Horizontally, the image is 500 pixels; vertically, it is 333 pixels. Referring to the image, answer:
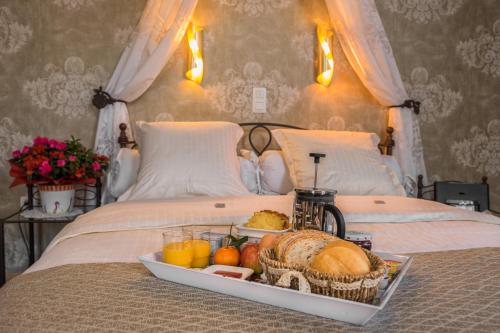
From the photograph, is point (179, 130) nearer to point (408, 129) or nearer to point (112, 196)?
point (112, 196)

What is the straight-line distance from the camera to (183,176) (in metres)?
2.50

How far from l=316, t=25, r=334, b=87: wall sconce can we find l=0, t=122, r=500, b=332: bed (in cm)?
161

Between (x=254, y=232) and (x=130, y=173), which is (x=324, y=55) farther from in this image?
(x=254, y=232)

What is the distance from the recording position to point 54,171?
2.58 metres

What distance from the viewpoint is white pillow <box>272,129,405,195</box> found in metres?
2.58

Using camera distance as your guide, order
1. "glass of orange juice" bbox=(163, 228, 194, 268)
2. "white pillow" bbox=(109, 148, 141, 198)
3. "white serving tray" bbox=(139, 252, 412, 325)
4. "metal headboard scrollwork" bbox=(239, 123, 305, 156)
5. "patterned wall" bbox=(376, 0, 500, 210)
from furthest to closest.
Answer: "patterned wall" bbox=(376, 0, 500, 210) → "metal headboard scrollwork" bbox=(239, 123, 305, 156) → "white pillow" bbox=(109, 148, 141, 198) → "glass of orange juice" bbox=(163, 228, 194, 268) → "white serving tray" bbox=(139, 252, 412, 325)

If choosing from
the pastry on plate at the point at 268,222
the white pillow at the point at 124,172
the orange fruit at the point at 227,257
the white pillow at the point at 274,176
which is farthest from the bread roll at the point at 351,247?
the white pillow at the point at 124,172

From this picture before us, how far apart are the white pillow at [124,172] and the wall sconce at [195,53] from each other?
2.37 feet

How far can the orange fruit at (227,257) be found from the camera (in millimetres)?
1167

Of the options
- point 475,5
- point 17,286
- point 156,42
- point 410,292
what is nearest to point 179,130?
point 156,42

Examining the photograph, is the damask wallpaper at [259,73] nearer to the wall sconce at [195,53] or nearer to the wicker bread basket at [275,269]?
the wall sconce at [195,53]

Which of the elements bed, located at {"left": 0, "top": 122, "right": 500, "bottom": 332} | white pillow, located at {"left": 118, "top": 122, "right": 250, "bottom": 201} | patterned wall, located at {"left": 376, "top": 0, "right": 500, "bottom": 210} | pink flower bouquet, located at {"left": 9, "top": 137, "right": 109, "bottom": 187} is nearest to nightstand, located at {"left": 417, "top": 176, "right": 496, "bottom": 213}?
patterned wall, located at {"left": 376, "top": 0, "right": 500, "bottom": 210}

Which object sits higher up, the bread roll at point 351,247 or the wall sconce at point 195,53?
the wall sconce at point 195,53

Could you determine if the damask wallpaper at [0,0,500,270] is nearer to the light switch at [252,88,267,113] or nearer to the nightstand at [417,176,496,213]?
the light switch at [252,88,267,113]
